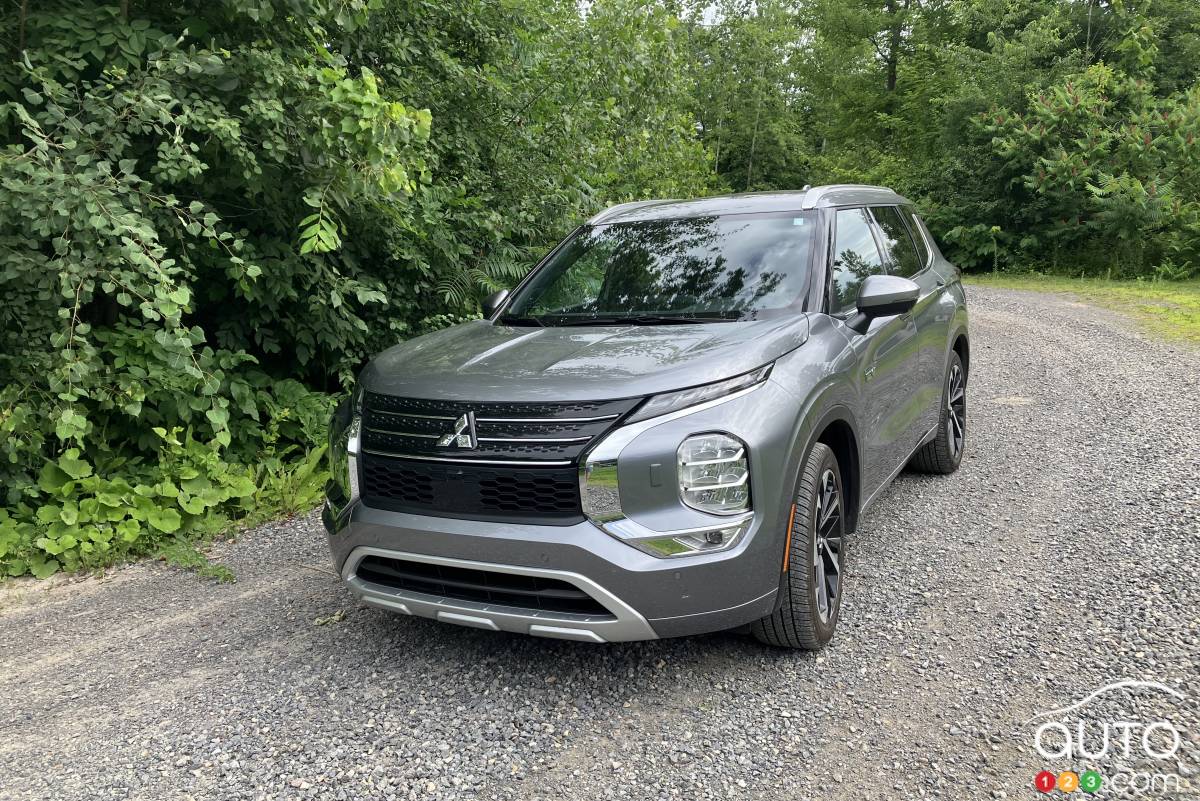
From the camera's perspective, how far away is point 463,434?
2.85 metres

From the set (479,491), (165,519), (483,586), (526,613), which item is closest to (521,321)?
(479,491)

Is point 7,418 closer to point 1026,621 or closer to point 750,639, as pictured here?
point 750,639

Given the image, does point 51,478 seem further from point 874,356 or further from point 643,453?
point 874,356

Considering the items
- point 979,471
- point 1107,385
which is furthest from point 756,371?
point 1107,385

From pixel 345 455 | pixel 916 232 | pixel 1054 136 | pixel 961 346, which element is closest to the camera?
pixel 345 455

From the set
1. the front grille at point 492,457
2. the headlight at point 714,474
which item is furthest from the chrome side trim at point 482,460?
the headlight at point 714,474

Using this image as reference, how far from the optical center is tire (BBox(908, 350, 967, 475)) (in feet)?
17.2

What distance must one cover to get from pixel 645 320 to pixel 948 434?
A: 9.07ft

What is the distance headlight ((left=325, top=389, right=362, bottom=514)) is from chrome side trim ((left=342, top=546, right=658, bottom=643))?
0.96ft

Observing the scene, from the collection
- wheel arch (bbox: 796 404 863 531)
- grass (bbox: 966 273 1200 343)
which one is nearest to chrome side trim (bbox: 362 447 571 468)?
wheel arch (bbox: 796 404 863 531)

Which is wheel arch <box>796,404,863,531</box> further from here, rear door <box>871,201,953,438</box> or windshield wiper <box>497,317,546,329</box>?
windshield wiper <box>497,317,546,329</box>

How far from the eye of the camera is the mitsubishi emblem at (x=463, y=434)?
2.83 metres

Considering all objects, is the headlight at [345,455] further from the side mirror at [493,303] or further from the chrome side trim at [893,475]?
the chrome side trim at [893,475]

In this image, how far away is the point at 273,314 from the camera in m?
5.53
